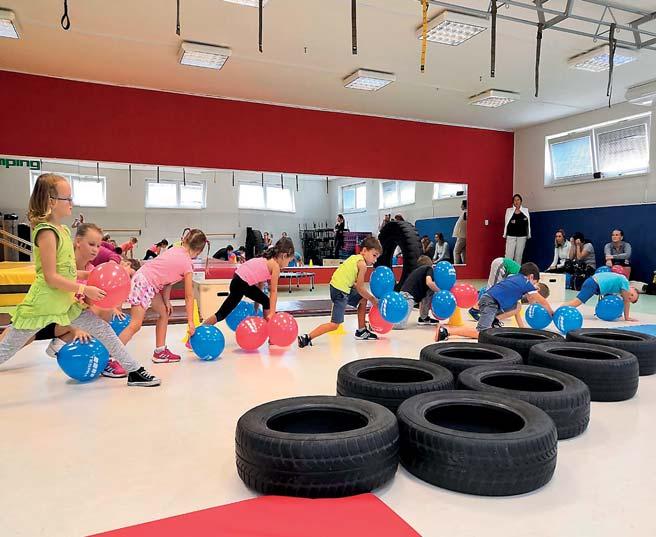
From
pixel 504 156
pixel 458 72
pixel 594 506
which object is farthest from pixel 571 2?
pixel 504 156

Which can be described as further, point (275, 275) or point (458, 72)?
point (458, 72)

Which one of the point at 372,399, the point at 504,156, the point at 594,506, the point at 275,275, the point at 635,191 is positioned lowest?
the point at 594,506

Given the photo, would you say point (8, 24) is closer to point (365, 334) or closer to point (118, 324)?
point (118, 324)

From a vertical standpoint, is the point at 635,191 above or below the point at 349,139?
below

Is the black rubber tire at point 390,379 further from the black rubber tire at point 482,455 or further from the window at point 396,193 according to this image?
the window at point 396,193

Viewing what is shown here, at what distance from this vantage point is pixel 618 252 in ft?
33.1

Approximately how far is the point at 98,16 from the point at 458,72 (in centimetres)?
564

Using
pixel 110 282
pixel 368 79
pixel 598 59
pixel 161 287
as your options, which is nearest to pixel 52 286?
pixel 110 282

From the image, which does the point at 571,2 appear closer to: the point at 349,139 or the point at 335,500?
the point at 349,139

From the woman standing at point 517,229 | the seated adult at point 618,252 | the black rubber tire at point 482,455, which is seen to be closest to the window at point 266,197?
the woman standing at point 517,229

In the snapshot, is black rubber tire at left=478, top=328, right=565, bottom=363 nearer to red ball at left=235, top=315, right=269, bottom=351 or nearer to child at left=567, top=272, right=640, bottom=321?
red ball at left=235, top=315, right=269, bottom=351

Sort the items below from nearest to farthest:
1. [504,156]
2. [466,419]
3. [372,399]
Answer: [466,419] → [372,399] → [504,156]

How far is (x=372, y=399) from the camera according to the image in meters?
2.65

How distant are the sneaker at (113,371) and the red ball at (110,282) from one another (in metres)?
0.58
